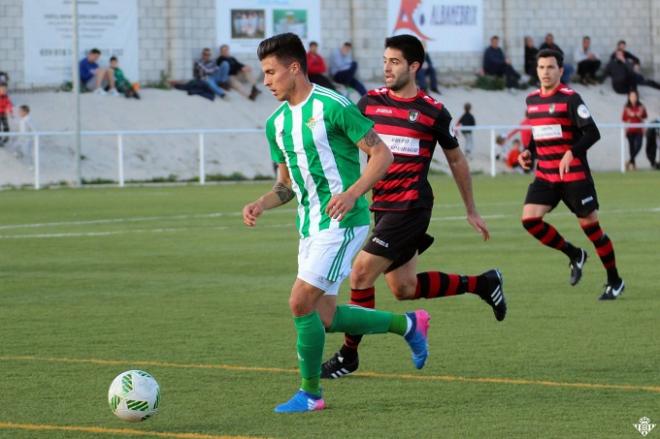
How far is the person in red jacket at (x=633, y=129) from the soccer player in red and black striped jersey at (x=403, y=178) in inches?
1258

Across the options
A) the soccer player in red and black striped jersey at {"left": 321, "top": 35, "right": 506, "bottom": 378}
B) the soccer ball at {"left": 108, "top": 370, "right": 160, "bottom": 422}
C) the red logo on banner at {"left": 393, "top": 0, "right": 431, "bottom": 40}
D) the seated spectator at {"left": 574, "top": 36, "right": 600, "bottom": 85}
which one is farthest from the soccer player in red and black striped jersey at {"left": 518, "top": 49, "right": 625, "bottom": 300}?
the seated spectator at {"left": 574, "top": 36, "right": 600, "bottom": 85}

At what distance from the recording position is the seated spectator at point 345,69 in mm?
42875

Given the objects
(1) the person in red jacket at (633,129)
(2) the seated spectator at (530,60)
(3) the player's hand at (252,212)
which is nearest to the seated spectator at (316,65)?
(1) the person in red jacket at (633,129)

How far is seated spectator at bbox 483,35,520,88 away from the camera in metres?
47.4

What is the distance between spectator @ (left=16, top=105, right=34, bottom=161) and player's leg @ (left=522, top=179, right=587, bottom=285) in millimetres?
22825

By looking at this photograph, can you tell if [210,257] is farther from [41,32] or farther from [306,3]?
[306,3]

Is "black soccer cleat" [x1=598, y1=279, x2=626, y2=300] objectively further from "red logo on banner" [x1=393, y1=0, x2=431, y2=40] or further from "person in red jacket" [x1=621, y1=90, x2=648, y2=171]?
"red logo on banner" [x1=393, y1=0, x2=431, y2=40]

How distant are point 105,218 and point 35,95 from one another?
53.8 ft

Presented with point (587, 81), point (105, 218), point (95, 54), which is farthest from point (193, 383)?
point (587, 81)

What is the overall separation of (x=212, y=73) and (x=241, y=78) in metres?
1.11

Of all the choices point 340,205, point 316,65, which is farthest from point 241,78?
point 340,205

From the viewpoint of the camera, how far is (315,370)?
25.5 feet

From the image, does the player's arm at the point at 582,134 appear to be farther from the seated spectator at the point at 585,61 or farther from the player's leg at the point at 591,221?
the seated spectator at the point at 585,61

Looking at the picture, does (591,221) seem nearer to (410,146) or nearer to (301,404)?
(410,146)
